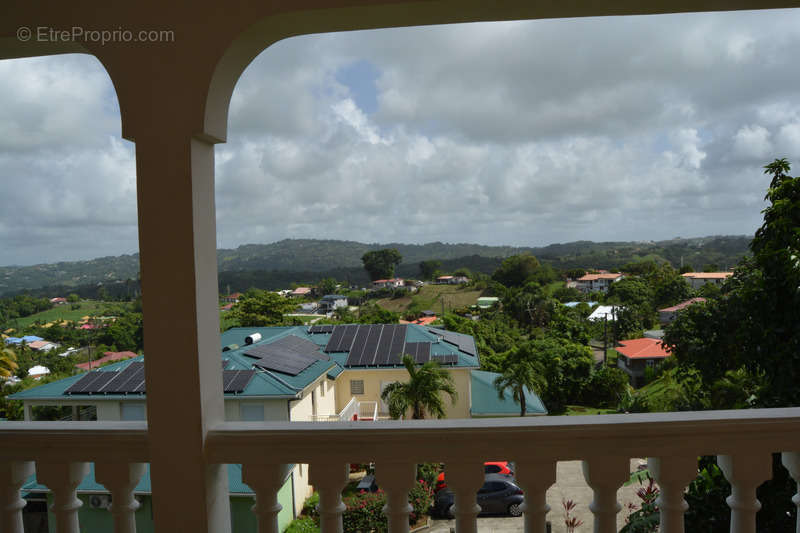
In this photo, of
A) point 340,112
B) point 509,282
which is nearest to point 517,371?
point 509,282

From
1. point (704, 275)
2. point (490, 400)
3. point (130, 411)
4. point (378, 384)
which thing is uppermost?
point (704, 275)

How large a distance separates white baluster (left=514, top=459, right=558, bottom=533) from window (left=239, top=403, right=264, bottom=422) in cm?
761

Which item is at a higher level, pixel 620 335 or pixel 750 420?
pixel 750 420

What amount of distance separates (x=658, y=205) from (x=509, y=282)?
8.70 feet

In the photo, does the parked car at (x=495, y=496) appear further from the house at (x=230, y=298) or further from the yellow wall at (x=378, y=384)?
the yellow wall at (x=378, y=384)

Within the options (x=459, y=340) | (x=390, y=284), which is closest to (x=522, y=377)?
(x=459, y=340)

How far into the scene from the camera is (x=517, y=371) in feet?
37.4

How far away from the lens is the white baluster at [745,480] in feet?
3.08

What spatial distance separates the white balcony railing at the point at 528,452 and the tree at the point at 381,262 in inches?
196

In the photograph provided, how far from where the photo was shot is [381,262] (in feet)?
20.2

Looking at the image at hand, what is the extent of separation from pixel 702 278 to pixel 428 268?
12.5ft

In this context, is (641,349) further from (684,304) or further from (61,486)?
(61,486)

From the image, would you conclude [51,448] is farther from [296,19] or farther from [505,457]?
[296,19]

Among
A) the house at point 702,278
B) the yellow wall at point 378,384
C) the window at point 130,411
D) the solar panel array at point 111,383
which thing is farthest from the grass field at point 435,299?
the window at point 130,411
